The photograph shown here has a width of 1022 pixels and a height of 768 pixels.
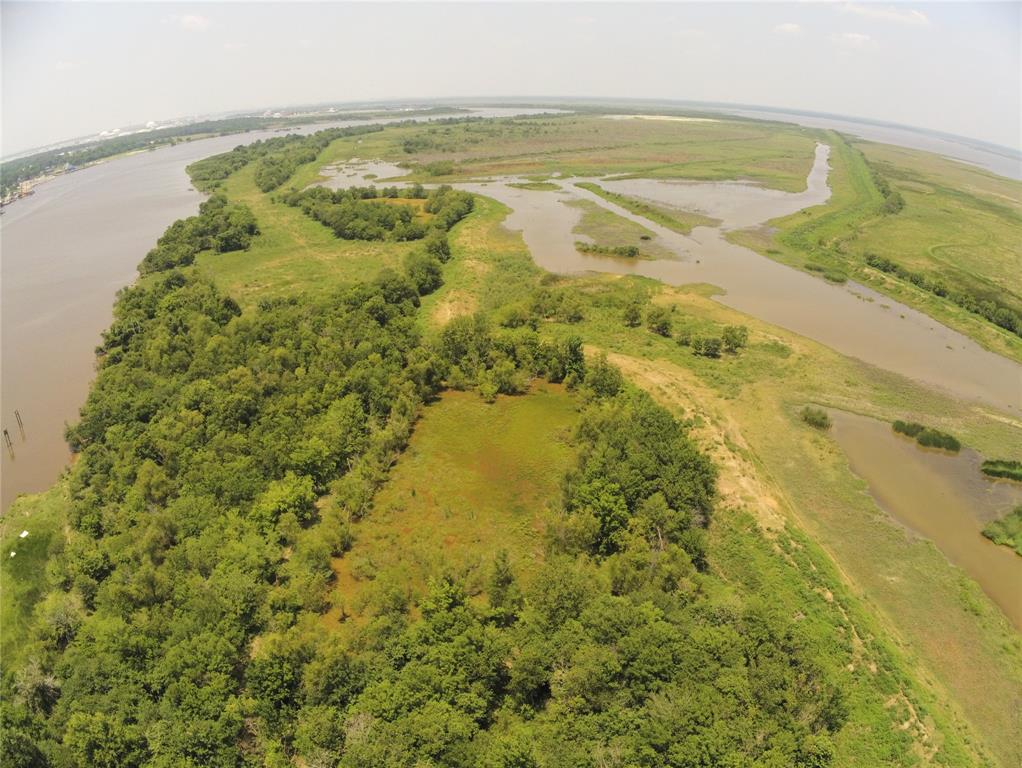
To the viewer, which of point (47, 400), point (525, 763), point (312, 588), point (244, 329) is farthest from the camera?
point (244, 329)

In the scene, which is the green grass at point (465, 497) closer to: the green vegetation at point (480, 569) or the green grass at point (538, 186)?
the green vegetation at point (480, 569)

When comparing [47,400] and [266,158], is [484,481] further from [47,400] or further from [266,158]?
[266,158]

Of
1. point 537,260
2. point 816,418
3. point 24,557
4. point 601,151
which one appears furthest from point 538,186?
point 24,557

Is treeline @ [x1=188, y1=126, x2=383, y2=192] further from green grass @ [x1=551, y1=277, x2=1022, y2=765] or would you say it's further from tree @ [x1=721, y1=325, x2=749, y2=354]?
tree @ [x1=721, y1=325, x2=749, y2=354]

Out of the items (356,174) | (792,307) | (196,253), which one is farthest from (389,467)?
(356,174)

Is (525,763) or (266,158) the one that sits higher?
(266,158)

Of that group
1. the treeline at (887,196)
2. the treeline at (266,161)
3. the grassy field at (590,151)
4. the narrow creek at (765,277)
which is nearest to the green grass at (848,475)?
the narrow creek at (765,277)

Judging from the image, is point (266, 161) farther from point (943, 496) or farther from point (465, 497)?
point (943, 496)

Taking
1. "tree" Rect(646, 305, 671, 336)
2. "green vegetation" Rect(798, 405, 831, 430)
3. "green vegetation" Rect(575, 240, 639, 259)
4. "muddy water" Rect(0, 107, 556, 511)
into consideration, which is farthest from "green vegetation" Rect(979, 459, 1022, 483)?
"muddy water" Rect(0, 107, 556, 511)
